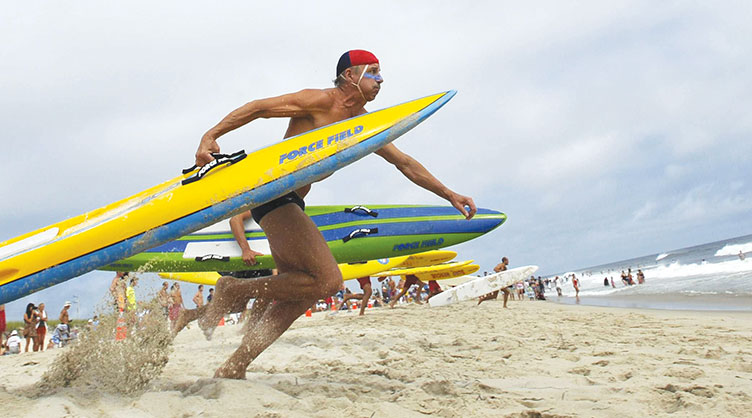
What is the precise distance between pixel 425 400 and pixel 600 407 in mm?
698

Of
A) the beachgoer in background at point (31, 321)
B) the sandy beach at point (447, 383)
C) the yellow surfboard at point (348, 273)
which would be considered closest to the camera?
the sandy beach at point (447, 383)

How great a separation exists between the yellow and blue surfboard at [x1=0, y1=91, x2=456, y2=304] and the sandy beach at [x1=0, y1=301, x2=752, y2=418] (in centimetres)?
64

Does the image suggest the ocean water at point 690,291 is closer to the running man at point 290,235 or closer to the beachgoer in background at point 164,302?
the running man at point 290,235

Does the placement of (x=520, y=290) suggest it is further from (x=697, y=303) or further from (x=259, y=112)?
(x=259, y=112)

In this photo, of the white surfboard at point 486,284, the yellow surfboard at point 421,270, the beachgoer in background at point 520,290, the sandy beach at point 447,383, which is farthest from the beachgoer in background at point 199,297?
the beachgoer in background at point 520,290

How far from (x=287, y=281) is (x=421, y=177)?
3.78 feet

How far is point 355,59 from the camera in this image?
9.40 feet

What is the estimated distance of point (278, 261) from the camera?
272 cm

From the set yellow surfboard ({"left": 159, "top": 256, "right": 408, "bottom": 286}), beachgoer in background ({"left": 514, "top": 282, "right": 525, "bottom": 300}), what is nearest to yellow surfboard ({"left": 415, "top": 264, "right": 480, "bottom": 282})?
yellow surfboard ({"left": 159, "top": 256, "right": 408, "bottom": 286})

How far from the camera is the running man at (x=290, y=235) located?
102 inches

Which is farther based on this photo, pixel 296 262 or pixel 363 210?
pixel 363 210

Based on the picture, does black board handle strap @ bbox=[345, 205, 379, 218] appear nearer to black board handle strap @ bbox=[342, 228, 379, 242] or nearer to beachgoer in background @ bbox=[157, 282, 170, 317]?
black board handle strap @ bbox=[342, 228, 379, 242]

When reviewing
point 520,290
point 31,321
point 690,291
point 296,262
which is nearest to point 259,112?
point 296,262

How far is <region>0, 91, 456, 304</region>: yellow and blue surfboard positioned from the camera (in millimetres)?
2678
